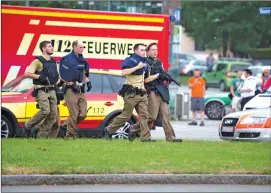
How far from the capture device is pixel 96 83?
1859cm

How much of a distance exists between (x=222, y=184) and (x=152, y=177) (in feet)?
3.10

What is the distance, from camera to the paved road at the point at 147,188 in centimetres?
1110

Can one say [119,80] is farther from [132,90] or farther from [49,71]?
[132,90]

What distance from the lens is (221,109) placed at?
1214 inches

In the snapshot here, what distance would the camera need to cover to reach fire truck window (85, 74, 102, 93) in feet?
60.6

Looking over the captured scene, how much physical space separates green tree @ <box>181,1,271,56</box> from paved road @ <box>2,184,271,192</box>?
4291cm

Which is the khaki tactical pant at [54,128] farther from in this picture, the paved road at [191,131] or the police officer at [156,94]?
the paved road at [191,131]

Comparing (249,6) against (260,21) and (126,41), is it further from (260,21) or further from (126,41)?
(126,41)

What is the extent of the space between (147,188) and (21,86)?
24.2 feet

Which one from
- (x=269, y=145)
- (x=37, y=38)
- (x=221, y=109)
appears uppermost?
(x=37, y=38)

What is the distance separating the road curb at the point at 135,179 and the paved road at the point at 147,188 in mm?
85

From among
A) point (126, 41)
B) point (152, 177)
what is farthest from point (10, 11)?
point (152, 177)

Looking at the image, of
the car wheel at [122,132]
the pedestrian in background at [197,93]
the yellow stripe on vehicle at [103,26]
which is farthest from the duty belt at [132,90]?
the pedestrian in background at [197,93]

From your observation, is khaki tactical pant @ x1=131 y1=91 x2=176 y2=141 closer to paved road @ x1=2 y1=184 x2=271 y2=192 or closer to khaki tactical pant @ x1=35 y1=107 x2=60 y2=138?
khaki tactical pant @ x1=35 y1=107 x2=60 y2=138
